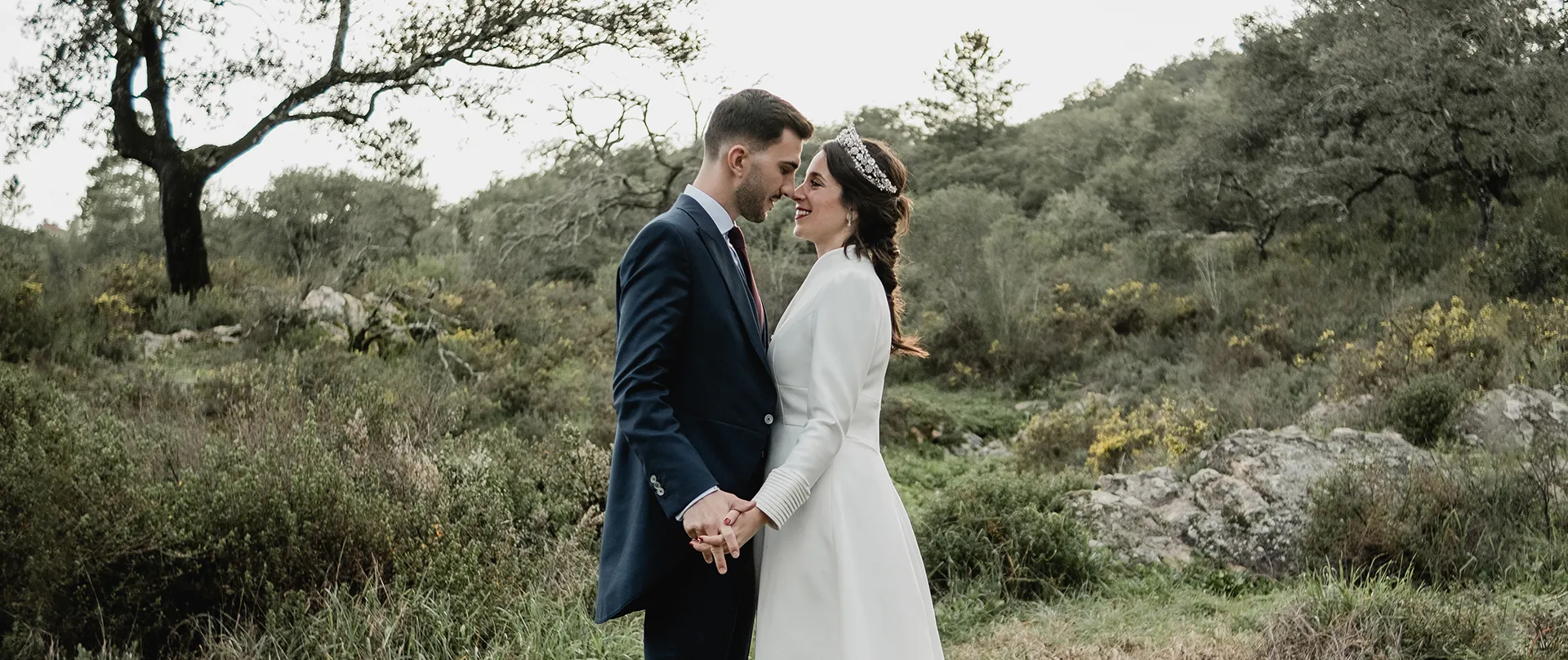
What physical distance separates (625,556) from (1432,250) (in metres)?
15.1

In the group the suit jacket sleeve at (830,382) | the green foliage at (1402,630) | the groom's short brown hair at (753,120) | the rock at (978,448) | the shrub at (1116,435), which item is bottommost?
the rock at (978,448)

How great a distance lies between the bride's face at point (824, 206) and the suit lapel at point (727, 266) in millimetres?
294

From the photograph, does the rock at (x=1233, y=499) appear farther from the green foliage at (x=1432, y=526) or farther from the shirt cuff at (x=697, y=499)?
the shirt cuff at (x=697, y=499)

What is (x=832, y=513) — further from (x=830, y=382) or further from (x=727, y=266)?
(x=727, y=266)

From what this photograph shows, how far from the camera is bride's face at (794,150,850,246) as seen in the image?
276 centimetres

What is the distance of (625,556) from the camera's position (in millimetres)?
2439

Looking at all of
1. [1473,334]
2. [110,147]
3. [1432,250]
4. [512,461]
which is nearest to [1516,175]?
[1432,250]

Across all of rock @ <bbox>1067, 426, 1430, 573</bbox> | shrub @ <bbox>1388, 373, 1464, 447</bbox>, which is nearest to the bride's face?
rock @ <bbox>1067, 426, 1430, 573</bbox>

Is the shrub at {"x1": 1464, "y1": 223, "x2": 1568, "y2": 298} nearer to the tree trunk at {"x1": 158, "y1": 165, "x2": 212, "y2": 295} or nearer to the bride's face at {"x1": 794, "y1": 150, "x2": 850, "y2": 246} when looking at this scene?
the bride's face at {"x1": 794, "y1": 150, "x2": 850, "y2": 246}

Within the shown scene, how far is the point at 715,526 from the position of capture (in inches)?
89.5

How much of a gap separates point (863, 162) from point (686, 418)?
835 millimetres

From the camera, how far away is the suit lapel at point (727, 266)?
2.48 m

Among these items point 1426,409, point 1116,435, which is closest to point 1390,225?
point 1116,435

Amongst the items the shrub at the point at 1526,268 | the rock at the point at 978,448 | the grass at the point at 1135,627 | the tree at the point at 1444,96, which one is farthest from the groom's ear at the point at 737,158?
the tree at the point at 1444,96
